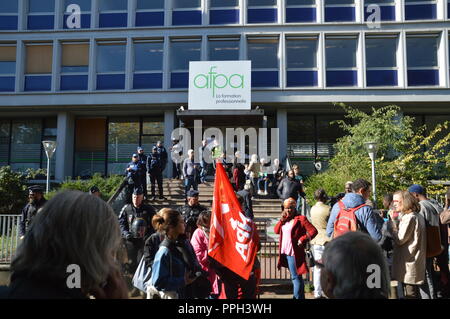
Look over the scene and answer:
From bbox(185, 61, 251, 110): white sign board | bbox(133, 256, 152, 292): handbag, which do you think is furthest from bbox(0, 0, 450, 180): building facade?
bbox(133, 256, 152, 292): handbag

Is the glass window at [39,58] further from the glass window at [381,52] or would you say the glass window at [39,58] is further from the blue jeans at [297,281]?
the blue jeans at [297,281]

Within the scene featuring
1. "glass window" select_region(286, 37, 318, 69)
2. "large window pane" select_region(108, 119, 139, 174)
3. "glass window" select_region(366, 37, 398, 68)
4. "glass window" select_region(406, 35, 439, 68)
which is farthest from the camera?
"large window pane" select_region(108, 119, 139, 174)

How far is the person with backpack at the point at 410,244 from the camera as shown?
4.95 metres

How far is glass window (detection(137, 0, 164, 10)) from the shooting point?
20.5 metres

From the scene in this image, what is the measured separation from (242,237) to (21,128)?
68.8 ft

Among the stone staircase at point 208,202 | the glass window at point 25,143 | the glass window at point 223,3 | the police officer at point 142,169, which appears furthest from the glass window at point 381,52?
the glass window at point 25,143

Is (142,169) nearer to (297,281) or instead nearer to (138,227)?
(138,227)

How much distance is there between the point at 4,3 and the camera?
2083 centimetres

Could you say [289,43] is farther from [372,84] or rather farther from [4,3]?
[4,3]

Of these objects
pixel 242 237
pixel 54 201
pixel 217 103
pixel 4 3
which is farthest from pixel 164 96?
pixel 54 201

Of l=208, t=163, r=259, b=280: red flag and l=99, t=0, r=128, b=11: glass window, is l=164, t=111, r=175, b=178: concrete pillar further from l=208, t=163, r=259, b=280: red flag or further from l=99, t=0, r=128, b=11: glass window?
l=208, t=163, r=259, b=280: red flag

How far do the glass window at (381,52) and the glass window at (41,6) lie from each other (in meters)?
16.4

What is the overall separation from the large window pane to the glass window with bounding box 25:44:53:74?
4350 mm

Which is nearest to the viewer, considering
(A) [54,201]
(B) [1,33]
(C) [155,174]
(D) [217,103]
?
(A) [54,201]
